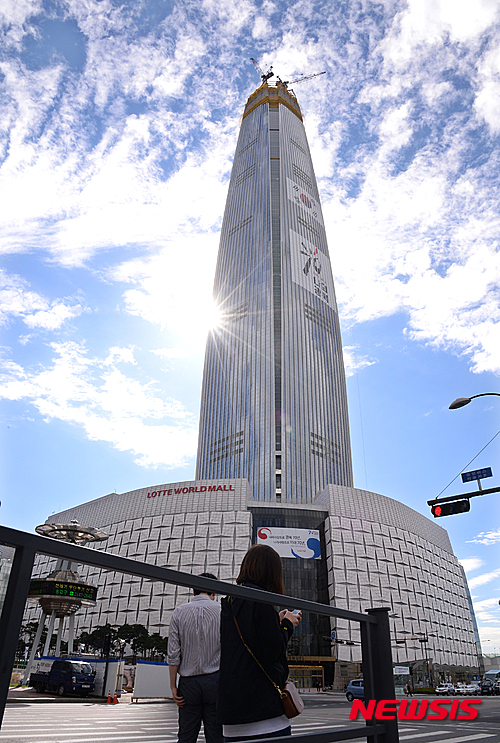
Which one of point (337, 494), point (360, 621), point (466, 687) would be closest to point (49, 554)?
point (360, 621)

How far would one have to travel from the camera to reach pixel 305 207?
115438mm

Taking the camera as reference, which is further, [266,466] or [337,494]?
[266,466]

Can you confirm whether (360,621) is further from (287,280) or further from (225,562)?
(287,280)

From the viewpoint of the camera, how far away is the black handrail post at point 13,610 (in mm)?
1658

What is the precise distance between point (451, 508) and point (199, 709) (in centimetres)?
1756

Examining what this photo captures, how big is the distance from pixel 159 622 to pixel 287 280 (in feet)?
232

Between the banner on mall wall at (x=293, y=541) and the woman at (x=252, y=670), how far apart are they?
218 feet

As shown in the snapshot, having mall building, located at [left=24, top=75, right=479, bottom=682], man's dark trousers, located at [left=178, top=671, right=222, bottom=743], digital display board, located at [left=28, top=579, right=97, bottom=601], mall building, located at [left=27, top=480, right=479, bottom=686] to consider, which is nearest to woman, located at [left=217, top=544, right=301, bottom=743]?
man's dark trousers, located at [left=178, top=671, right=222, bottom=743]

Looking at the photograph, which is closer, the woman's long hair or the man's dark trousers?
the woman's long hair

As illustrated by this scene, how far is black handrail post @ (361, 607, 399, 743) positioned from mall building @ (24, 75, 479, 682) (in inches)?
1965

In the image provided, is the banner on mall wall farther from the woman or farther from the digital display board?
the woman

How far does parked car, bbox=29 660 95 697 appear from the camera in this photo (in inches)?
849

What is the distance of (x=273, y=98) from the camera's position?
450 ft

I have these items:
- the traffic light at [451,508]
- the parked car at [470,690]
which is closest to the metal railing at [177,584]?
the traffic light at [451,508]
